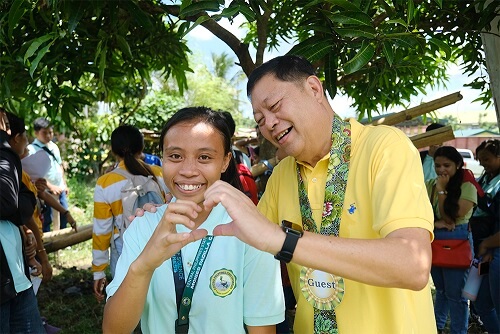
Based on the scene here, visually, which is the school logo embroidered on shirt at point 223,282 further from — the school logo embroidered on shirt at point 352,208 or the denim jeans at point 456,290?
the denim jeans at point 456,290

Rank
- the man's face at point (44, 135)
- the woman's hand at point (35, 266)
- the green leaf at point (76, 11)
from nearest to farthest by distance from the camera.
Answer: the green leaf at point (76, 11) < the woman's hand at point (35, 266) < the man's face at point (44, 135)

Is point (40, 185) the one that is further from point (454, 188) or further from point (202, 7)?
point (454, 188)

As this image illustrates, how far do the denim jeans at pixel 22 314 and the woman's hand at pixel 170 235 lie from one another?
77.8 inches

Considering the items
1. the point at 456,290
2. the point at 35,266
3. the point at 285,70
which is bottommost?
the point at 456,290

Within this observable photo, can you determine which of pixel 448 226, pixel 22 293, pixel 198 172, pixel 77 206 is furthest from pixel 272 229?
pixel 77 206

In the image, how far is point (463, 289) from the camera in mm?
4246

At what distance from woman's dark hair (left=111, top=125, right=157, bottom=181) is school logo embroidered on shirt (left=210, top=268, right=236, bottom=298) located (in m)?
2.65

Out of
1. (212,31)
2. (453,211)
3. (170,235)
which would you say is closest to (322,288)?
(170,235)

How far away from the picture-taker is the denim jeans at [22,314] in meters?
3.00

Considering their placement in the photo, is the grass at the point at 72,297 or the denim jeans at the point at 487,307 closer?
the denim jeans at the point at 487,307

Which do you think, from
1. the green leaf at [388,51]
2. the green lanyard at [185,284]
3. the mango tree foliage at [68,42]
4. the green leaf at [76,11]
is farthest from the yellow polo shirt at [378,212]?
the green leaf at [76,11]

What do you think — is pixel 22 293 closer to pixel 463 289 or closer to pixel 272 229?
pixel 272 229

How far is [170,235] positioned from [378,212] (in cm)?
63

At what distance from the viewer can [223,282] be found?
1.66 meters
